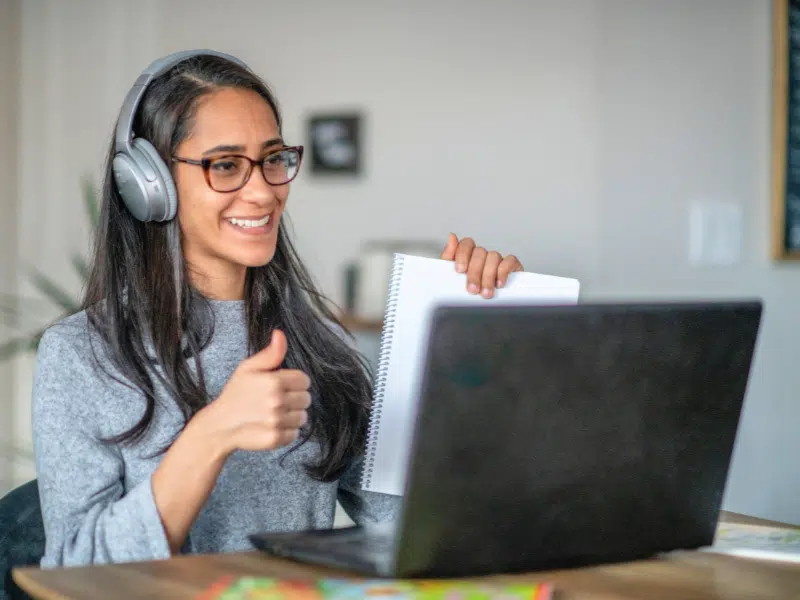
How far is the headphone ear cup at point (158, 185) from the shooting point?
1.50m

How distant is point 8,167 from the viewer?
473 centimetres

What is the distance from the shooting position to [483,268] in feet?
4.48

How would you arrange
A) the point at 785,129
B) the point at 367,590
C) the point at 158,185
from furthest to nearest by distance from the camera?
1. the point at 785,129
2. the point at 158,185
3. the point at 367,590

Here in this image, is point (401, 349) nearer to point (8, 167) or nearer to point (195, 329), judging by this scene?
point (195, 329)

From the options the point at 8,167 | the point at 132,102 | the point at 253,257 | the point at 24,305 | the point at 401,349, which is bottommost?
the point at 24,305

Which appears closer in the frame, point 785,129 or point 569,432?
point 569,432

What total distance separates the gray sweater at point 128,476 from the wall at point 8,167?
11.1 feet

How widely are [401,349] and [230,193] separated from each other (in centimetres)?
36

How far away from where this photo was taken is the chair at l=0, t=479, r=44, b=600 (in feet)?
4.41

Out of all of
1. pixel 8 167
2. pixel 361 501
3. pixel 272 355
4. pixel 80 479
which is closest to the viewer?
pixel 272 355

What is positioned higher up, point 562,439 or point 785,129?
point 785,129

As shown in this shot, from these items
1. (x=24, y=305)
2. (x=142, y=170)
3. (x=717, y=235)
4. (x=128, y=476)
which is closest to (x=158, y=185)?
(x=142, y=170)

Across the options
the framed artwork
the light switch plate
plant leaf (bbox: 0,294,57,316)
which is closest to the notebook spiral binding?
the light switch plate

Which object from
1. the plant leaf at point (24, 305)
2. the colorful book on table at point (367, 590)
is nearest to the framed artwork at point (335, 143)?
the plant leaf at point (24, 305)
